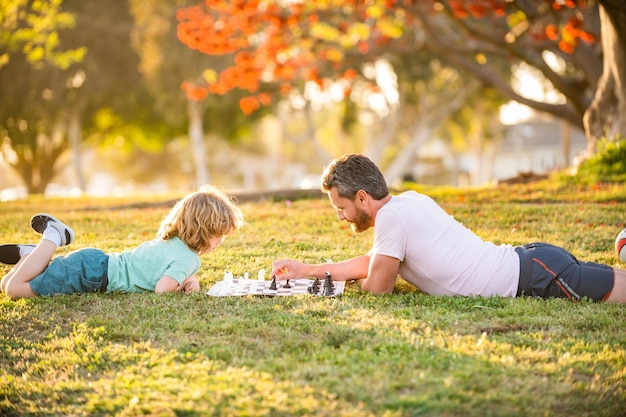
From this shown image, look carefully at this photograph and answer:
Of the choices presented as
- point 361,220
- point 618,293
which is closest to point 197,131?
point 361,220

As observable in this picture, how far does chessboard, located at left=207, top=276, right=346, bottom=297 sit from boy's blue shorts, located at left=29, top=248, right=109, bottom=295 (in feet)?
3.28

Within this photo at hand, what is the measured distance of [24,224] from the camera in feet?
38.1

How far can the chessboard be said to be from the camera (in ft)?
20.0

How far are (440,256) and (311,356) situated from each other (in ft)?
5.70

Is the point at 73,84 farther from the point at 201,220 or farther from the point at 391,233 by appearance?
the point at 391,233

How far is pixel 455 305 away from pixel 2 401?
127 inches

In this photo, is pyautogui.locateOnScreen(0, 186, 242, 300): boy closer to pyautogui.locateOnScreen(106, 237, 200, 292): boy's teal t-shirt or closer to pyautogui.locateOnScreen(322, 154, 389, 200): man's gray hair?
pyautogui.locateOnScreen(106, 237, 200, 292): boy's teal t-shirt

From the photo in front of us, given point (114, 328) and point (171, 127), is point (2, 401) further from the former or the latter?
point (171, 127)

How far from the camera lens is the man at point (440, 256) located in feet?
18.7

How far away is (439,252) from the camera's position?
5.73 meters

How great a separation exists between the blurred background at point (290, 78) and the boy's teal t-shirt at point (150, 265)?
9.43m

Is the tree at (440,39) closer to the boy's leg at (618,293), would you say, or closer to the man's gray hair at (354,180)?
the boy's leg at (618,293)

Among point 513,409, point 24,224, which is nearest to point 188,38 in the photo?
point 24,224

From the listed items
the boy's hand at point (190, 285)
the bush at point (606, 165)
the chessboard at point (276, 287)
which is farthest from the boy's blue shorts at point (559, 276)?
the bush at point (606, 165)
